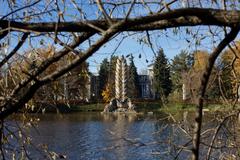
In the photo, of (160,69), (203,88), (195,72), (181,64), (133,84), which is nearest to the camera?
(203,88)

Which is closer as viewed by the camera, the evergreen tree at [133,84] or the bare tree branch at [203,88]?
the bare tree branch at [203,88]

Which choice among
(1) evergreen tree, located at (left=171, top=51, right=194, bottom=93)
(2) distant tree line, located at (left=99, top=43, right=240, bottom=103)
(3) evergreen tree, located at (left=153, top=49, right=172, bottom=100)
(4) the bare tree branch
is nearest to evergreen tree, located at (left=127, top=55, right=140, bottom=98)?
(1) evergreen tree, located at (left=171, top=51, right=194, bottom=93)

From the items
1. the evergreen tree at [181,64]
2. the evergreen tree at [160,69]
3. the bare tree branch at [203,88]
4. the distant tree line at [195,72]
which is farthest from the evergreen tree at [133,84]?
the bare tree branch at [203,88]

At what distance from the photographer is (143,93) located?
77500 millimetres

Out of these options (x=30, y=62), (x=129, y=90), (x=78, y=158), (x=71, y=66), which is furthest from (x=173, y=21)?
(x=129, y=90)

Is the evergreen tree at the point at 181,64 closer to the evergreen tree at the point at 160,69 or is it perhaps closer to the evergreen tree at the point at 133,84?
the evergreen tree at the point at 160,69

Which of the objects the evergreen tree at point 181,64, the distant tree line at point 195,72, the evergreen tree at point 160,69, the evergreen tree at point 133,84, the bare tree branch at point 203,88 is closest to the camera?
the bare tree branch at point 203,88

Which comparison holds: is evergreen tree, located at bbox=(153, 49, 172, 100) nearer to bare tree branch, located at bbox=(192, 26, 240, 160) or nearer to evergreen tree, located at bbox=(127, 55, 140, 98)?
bare tree branch, located at bbox=(192, 26, 240, 160)

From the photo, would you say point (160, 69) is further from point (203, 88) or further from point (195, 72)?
point (203, 88)

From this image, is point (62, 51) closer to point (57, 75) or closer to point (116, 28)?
point (57, 75)

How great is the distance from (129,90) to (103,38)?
6846 centimetres

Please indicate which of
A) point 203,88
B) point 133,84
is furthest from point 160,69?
point 133,84

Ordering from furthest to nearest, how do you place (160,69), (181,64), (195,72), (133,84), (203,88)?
(133,84), (181,64), (160,69), (195,72), (203,88)

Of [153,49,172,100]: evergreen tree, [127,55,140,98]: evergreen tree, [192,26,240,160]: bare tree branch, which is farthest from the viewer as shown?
[127,55,140,98]: evergreen tree
